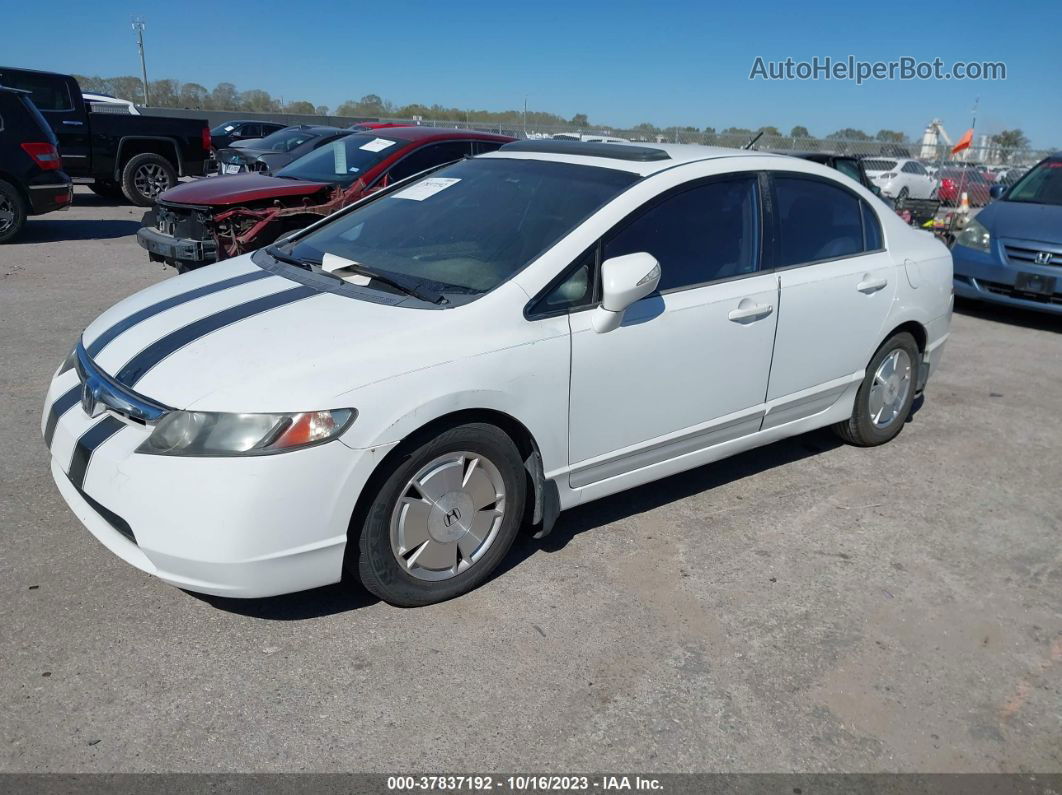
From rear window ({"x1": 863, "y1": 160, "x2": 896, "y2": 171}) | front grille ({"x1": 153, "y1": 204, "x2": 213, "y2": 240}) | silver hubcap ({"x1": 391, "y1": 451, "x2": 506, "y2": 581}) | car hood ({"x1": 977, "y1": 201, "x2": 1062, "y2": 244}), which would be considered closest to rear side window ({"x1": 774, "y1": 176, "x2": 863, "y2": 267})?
silver hubcap ({"x1": 391, "y1": 451, "x2": 506, "y2": 581})

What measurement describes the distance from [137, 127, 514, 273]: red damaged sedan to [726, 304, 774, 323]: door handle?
361cm

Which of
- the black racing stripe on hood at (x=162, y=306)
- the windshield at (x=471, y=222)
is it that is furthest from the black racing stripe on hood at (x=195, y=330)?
the windshield at (x=471, y=222)

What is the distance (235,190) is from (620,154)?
164 inches

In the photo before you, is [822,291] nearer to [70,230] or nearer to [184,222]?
[184,222]

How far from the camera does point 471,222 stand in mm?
3660

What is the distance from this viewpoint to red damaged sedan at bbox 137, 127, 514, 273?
6598 mm

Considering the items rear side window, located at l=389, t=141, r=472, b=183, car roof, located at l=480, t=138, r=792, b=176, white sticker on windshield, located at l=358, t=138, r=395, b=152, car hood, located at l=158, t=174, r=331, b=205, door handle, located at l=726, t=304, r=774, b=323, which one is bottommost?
door handle, located at l=726, t=304, r=774, b=323

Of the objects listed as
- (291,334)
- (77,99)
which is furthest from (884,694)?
(77,99)

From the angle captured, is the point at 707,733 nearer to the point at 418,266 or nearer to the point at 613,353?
the point at 613,353

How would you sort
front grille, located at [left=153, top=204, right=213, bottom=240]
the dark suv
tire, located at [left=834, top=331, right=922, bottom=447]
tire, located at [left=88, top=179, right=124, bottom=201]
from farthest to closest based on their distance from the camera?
tire, located at [left=88, top=179, right=124, bottom=201] → the dark suv → front grille, located at [left=153, top=204, right=213, bottom=240] → tire, located at [left=834, top=331, right=922, bottom=447]

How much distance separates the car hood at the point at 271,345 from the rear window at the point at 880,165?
838 inches

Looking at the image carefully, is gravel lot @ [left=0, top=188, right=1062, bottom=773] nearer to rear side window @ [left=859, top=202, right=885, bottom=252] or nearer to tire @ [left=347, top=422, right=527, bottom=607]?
tire @ [left=347, top=422, right=527, bottom=607]

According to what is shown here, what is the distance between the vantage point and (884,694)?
9.23 feet

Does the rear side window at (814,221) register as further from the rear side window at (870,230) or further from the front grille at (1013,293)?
the front grille at (1013,293)
